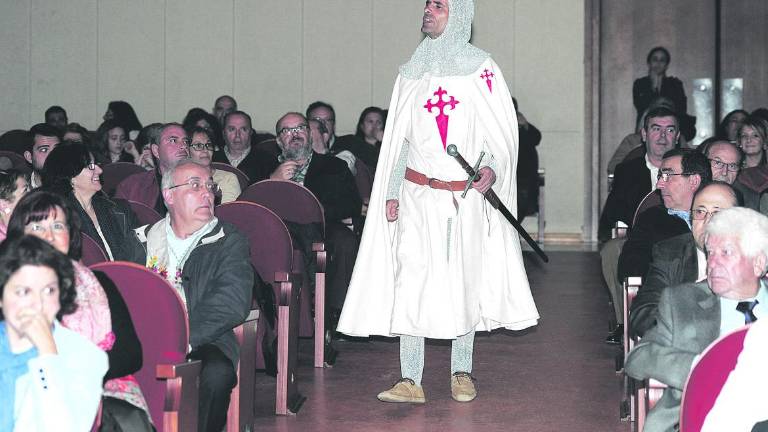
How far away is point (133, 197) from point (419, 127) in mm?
2250

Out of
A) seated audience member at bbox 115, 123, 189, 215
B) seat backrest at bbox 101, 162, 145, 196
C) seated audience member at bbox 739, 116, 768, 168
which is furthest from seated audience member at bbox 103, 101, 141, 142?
seated audience member at bbox 739, 116, 768, 168

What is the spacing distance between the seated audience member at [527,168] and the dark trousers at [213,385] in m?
7.33

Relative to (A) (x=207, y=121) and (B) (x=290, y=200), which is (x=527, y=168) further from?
(B) (x=290, y=200)

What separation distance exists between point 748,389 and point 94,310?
1831 mm

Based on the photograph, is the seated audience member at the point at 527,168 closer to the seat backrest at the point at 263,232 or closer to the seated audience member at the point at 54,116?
the seated audience member at the point at 54,116

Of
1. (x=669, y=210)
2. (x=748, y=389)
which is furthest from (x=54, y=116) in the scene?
(x=748, y=389)

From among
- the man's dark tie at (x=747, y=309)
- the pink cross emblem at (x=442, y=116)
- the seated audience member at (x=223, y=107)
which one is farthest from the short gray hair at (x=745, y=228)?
the seated audience member at (x=223, y=107)

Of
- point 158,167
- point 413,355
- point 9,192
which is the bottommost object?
point 413,355

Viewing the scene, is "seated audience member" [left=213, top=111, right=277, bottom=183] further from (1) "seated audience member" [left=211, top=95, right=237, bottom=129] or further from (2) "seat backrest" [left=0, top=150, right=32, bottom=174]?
(1) "seated audience member" [left=211, top=95, right=237, bottom=129]

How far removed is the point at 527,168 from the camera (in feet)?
38.5

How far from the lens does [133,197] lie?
7145mm

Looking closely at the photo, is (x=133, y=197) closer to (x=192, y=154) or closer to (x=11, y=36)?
(x=192, y=154)

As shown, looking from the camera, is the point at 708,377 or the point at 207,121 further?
the point at 207,121

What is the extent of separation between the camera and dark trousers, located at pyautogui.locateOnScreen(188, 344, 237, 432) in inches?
169
